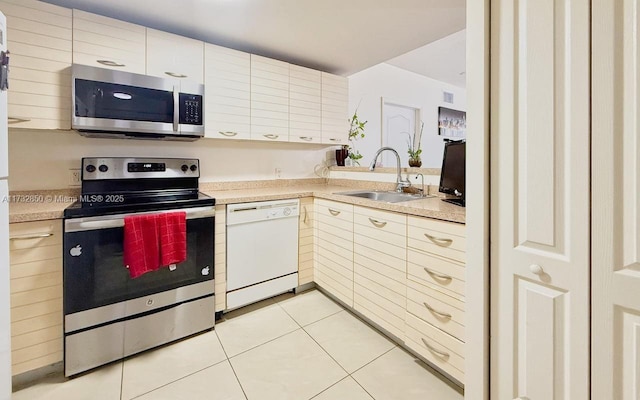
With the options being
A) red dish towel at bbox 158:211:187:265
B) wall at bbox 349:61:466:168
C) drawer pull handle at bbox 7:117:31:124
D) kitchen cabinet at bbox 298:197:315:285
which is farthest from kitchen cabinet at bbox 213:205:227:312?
wall at bbox 349:61:466:168

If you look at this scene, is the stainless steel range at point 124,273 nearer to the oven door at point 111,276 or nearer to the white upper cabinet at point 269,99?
the oven door at point 111,276

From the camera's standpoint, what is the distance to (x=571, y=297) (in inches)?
33.1

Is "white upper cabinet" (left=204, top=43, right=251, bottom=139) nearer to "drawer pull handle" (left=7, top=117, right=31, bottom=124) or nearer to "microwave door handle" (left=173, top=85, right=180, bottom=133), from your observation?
"microwave door handle" (left=173, top=85, right=180, bottom=133)

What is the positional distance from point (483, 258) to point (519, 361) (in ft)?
1.17

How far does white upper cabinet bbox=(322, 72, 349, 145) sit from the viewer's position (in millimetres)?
2836

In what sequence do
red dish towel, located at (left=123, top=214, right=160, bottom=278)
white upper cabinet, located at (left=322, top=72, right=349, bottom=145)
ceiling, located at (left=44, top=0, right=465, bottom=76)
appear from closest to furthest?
red dish towel, located at (left=123, top=214, right=160, bottom=278)
ceiling, located at (left=44, top=0, right=465, bottom=76)
white upper cabinet, located at (left=322, top=72, right=349, bottom=145)

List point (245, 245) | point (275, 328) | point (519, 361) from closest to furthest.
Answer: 1. point (519, 361)
2. point (275, 328)
3. point (245, 245)

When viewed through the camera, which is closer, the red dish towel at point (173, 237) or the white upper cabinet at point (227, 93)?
the red dish towel at point (173, 237)

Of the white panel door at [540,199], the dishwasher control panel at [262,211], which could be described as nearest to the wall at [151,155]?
the dishwasher control panel at [262,211]

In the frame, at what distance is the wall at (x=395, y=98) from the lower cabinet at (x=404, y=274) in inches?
73.6

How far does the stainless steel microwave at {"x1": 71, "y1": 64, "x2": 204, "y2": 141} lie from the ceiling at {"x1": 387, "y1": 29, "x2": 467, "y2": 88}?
2350 millimetres

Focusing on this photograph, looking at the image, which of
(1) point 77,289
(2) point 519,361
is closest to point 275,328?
(1) point 77,289

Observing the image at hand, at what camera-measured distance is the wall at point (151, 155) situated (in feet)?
5.98
